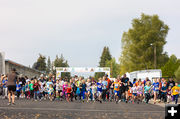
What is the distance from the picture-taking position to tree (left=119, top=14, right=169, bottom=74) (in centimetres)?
7264

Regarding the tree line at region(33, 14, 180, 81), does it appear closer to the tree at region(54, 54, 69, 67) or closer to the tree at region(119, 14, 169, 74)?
the tree at region(119, 14, 169, 74)

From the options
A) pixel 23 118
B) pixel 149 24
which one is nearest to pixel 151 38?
pixel 149 24

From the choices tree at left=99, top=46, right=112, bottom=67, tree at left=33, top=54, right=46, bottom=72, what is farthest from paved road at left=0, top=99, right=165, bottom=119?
tree at left=99, top=46, right=112, bottom=67

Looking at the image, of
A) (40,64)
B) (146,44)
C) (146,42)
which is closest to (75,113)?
(146,42)

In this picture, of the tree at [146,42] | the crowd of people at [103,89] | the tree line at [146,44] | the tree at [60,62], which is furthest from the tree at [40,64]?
the crowd of people at [103,89]

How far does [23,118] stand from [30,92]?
19.3 meters

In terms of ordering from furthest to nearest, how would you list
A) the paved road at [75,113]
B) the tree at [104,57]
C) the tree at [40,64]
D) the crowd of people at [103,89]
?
the tree at [104,57]
the tree at [40,64]
the crowd of people at [103,89]
the paved road at [75,113]

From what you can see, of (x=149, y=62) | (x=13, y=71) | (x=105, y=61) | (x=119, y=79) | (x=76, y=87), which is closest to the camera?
(x=13, y=71)

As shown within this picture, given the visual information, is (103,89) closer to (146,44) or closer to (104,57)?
(146,44)

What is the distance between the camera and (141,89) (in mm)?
24953

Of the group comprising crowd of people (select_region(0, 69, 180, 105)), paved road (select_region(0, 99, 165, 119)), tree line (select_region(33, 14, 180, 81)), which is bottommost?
paved road (select_region(0, 99, 165, 119))

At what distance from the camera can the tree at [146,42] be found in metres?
72.6

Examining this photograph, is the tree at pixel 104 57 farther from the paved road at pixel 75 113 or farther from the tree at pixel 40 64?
the paved road at pixel 75 113

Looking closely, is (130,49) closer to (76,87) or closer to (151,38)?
(151,38)
